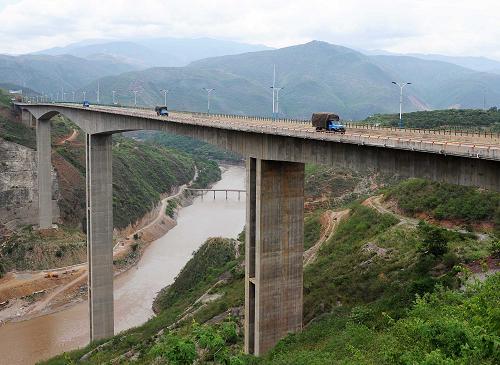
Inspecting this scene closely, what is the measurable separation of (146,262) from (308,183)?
25.9 metres

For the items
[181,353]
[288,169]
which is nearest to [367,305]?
[288,169]

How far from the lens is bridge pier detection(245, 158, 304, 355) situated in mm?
30750

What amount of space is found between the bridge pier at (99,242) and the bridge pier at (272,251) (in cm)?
2381

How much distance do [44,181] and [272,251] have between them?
5727 centimetres

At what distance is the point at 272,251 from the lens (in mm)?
31000

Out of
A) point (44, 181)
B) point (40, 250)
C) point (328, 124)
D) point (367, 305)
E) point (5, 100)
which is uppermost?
point (5, 100)

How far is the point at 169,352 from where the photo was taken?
17.4 m

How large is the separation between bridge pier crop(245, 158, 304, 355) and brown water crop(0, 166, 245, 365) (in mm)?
27757

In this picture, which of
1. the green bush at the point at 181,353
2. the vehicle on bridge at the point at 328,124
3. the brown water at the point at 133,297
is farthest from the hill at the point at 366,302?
the vehicle on bridge at the point at 328,124

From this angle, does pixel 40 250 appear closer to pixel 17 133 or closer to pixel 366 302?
pixel 17 133

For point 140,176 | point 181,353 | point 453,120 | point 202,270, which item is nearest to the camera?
point 181,353

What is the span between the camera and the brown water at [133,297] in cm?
5288

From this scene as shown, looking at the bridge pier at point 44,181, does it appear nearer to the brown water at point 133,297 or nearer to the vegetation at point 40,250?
the vegetation at point 40,250

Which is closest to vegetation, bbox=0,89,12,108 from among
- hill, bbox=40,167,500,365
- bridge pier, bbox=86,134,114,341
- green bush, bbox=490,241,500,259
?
bridge pier, bbox=86,134,114,341
